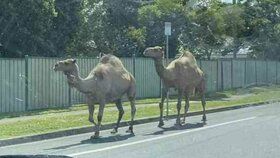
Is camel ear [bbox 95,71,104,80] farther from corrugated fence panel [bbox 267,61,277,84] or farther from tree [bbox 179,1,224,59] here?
corrugated fence panel [bbox 267,61,277,84]

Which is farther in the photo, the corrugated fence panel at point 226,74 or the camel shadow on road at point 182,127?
the corrugated fence panel at point 226,74

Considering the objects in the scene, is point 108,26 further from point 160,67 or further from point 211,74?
point 160,67

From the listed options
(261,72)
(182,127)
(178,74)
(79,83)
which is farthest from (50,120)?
(261,72)

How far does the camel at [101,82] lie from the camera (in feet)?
46.5

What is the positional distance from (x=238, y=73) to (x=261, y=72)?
520 cm

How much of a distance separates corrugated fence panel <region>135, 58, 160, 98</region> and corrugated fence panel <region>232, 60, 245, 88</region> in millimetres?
10146

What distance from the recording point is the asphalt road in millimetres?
11438

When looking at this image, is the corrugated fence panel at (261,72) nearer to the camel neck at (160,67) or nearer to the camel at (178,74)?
the camel at (178,74)

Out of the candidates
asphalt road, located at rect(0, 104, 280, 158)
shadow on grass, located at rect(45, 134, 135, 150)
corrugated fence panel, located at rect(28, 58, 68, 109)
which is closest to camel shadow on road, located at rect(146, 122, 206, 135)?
asphalt road, located at rect(0, 104, 280, 158)

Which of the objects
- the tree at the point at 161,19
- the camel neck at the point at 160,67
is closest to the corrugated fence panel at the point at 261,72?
the tree at the point at 161,19

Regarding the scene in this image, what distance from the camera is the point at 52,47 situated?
2927 centimetres

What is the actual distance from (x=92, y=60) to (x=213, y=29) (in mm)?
12506

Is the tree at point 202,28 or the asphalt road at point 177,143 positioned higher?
the tree at point 202,28

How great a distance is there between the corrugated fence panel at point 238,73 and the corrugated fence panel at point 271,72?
5.81 meters
